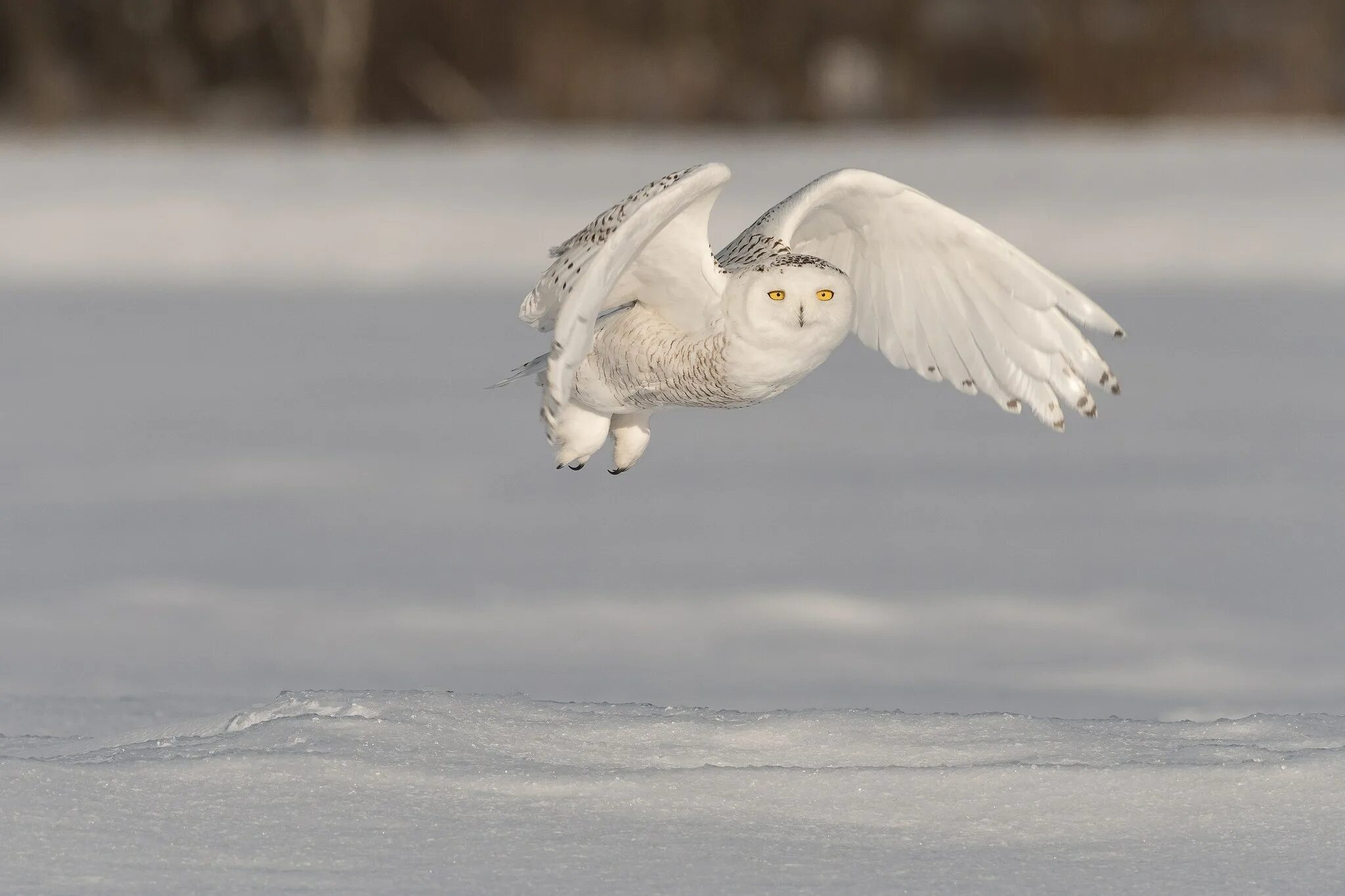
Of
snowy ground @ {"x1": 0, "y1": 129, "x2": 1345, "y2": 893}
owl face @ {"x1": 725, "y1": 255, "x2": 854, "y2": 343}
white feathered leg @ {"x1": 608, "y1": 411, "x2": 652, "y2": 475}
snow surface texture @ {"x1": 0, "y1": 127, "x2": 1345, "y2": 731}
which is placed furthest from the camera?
snow surface texture @ {"x1": 0, "y1": 127, "x2": 1345, "y2": 731}

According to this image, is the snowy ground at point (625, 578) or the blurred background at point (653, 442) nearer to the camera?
the snowy ground at point (625, 578)

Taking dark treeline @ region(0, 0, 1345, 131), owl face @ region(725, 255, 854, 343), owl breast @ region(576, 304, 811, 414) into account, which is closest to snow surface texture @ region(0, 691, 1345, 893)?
owl breast @ region(576, 304, 811, 414)

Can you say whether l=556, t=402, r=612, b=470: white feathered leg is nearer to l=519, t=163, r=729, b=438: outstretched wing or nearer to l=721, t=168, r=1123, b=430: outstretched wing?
l=519, t=163, r=729, b=438: outstretched wing

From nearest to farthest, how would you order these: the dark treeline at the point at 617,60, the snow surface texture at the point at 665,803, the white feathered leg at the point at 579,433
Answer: the snow surface texture at the point at 665,803
the white feathered leg at the point at 579,433
the dark treeline at the point at 617,60

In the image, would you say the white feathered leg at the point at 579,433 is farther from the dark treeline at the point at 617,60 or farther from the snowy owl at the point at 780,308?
the dark treeline at the point at 617,60

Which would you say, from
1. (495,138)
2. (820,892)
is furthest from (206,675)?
(495,138)

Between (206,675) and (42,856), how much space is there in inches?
69.3

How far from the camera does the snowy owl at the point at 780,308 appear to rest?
275cm

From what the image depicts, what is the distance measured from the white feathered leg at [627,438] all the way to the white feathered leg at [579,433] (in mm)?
117

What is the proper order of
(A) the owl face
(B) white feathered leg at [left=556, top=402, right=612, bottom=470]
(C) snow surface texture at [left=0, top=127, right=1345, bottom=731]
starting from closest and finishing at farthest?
1. (A) the owl face
2. (B) white feathered leg at [left=556, top=402, right=612, bottom=470]
3. (C) snow surface texture at [left=0, top=127, right=1345, bottom=731]

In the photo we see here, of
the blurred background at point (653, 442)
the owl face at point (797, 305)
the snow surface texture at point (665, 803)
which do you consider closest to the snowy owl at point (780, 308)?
the owl face at point (797, 305)

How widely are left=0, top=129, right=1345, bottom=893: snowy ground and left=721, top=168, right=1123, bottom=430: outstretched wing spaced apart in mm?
628

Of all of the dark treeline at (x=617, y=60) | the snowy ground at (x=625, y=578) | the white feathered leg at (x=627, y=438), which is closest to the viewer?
the snowy ground at (x=625, y=578)

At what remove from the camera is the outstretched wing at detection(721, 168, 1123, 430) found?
3.19m
